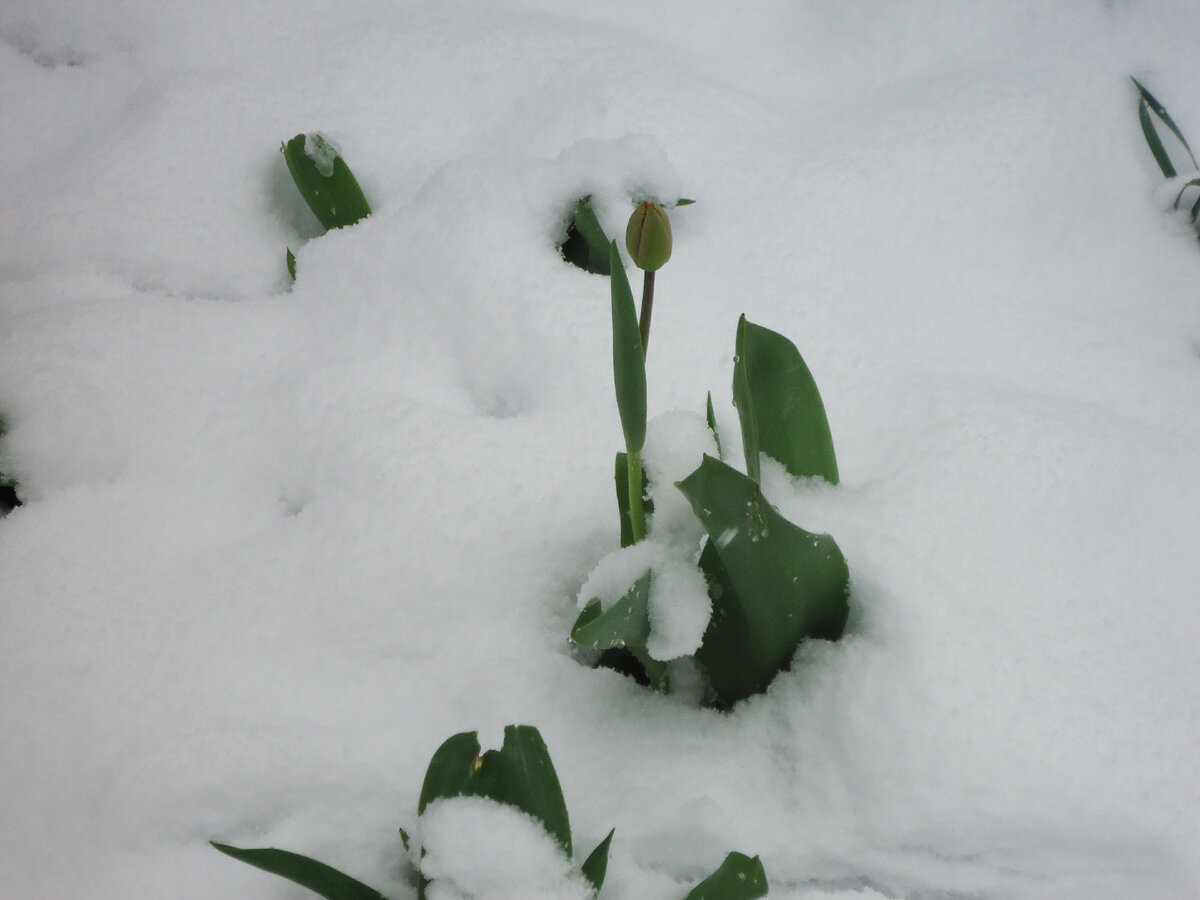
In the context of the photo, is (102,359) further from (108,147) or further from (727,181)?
(727,181)

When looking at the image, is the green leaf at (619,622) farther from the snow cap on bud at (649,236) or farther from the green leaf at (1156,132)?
the green leaf at (1156,132)

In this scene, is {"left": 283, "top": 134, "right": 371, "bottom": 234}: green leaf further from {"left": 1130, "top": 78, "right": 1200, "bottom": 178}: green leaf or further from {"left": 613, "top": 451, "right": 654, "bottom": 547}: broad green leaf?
{"left": 1130, "top": 78, "right": 1200, "bottom": 178}: green leaf

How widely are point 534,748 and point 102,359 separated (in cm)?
66

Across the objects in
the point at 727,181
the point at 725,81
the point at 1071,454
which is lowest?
the point at 1071,454

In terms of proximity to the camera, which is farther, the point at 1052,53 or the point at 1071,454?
the point at 1052,53

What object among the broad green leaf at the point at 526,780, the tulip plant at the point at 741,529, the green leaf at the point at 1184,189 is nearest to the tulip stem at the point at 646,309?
the tulip plant at the point at 741,529

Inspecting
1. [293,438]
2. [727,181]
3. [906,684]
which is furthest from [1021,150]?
[293,438]

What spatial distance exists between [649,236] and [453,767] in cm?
31

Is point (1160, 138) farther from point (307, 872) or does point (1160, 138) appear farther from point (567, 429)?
point (307, 872)

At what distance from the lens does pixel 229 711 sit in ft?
1.97

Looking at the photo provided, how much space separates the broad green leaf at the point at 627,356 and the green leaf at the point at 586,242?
18.1 inches

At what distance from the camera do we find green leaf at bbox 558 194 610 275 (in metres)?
0.91

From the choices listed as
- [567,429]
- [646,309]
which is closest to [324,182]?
[567,429]

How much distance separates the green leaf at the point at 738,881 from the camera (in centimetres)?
44
